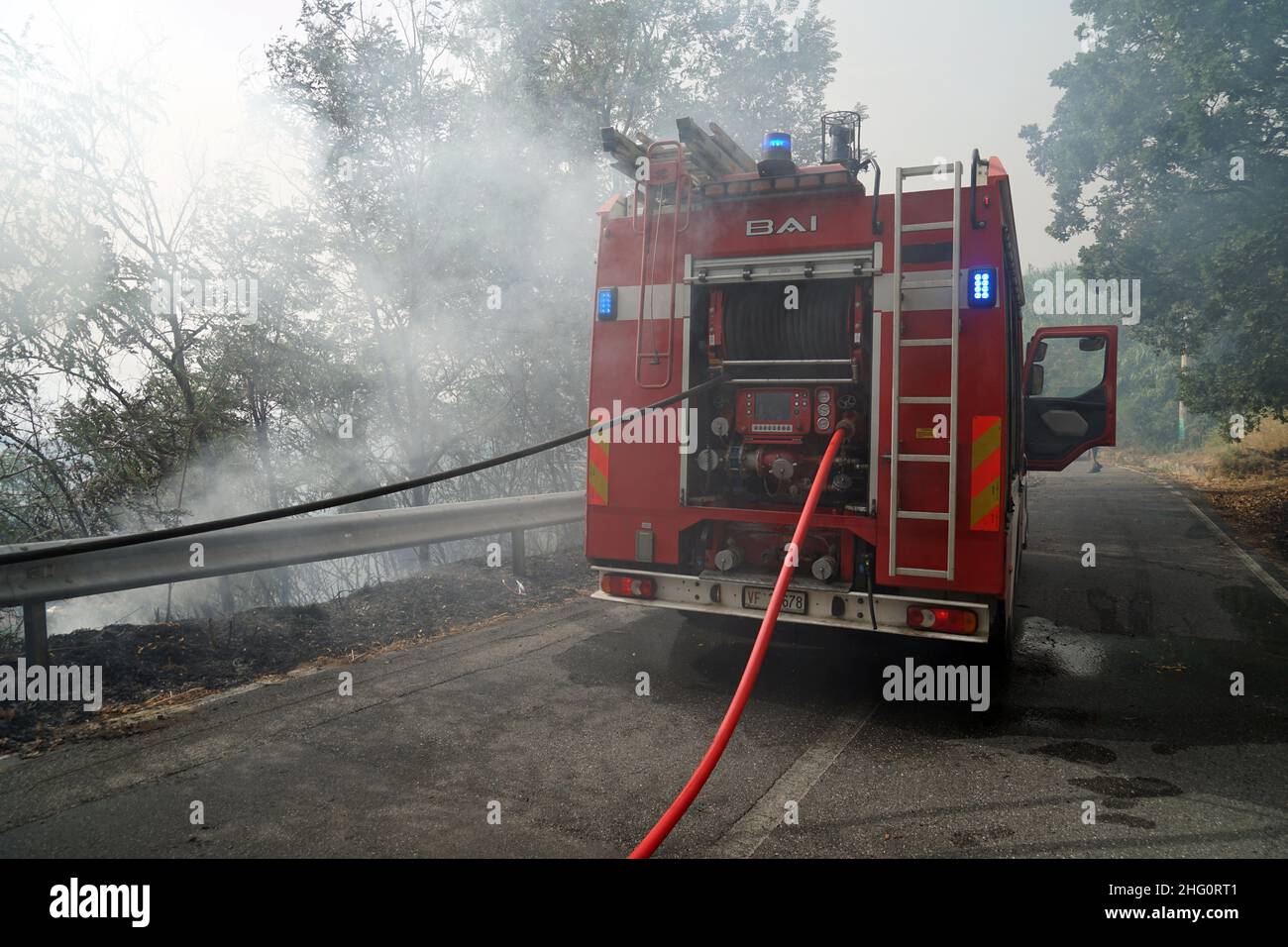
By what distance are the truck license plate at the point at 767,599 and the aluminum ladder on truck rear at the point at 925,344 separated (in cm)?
53

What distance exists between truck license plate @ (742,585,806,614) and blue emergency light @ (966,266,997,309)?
1821 mm

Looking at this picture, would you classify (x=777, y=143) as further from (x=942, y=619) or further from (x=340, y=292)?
(x=340, y=292)

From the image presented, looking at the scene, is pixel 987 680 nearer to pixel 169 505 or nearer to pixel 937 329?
pixel 937 329

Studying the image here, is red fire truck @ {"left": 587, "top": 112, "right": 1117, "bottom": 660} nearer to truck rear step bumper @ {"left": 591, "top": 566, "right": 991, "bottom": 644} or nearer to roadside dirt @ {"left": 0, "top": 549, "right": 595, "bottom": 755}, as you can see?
truck rear step bumper @ {"left": 591, "top": 566, "right": 991, "bottom": 644}

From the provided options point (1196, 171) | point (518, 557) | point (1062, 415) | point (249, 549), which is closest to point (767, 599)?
point (249, 549)

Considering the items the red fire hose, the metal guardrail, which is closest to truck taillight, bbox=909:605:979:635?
the red fire hose

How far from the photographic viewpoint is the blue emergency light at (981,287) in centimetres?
461

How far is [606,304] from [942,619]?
9.10 ft

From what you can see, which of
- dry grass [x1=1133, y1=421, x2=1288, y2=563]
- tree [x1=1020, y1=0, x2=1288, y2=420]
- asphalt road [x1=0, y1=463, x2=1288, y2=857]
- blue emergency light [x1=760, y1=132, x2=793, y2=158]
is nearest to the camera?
asphalt road [x1=0, y1=463, x2=1288, y2=857]

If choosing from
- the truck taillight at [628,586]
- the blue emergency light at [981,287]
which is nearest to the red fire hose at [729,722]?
the blue emergency light at [981,287]

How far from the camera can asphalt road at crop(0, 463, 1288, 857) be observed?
10.4 feet

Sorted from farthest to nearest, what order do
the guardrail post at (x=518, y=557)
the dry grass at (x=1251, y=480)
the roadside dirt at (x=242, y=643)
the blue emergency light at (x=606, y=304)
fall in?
1. the dry grass at (x=1251, y=480)
2. the guardrail post at (x=518, y=557)
3. the blue emergency light at (x=606, y=304)
4. the roadside dirt at (x=242, y=643)

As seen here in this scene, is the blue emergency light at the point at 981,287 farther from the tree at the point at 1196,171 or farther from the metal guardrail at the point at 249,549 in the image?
the tree at the point at 1196,171

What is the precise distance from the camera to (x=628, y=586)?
5461mm
